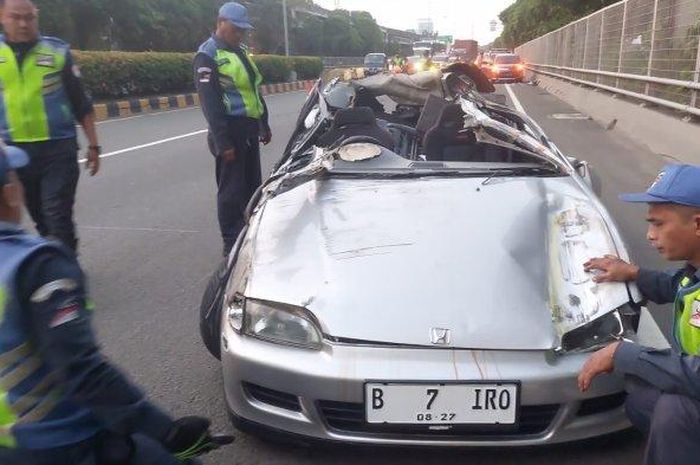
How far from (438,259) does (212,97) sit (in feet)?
→ 8.94

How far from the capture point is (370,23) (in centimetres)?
8569

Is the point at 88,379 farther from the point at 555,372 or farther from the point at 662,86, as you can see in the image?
the point at 662,86

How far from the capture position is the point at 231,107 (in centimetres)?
504

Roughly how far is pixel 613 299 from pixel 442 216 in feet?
2.60

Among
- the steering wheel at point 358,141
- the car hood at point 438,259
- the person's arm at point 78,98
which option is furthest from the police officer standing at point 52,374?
the person's arm at point 78,98

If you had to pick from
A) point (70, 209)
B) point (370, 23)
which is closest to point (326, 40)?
point (370, 23)

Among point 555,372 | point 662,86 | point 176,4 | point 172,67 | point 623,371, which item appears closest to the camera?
point 623,371

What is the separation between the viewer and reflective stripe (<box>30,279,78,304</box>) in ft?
4.54

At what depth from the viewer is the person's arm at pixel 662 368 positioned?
1.94 m

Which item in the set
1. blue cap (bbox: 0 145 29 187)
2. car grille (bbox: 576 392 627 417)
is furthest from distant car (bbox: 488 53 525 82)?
blue cap (bbox: 0 145 29 187)

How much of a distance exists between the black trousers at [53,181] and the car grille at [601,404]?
3213mm

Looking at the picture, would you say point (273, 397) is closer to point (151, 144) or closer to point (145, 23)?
point (151, 144)

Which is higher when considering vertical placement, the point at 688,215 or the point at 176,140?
the point at 688,215

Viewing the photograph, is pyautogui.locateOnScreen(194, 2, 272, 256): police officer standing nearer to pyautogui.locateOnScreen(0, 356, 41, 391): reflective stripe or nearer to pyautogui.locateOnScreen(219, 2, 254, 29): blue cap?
pyautogui.locateOnScreen(219, 2, 254, 29): blue cap
